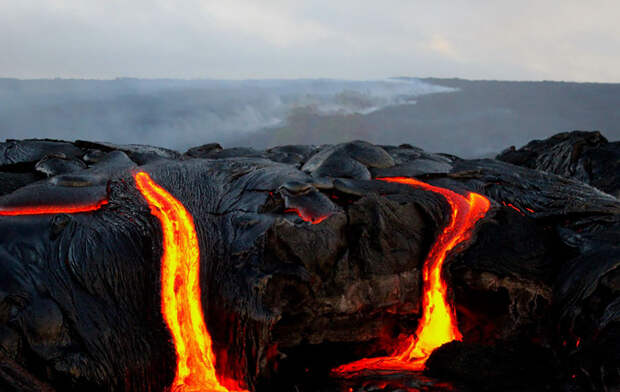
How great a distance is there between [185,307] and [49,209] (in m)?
1.75

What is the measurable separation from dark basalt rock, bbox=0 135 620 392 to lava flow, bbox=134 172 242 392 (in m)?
0.09

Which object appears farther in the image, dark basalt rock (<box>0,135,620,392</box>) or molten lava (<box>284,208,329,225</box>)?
molten lava (<box>284,208,329,225</box>)

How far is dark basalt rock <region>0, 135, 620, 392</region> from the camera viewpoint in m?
4.07

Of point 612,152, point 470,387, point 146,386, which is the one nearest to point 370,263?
point 470,387

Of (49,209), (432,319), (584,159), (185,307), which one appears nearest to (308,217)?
(185,307)

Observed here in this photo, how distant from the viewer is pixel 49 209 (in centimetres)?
487

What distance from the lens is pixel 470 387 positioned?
4.08m

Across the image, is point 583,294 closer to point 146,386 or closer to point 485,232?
point 485,232

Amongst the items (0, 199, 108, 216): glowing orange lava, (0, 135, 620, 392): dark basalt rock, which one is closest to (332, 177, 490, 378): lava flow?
(0, 135, 620, 392): dark basalt rock

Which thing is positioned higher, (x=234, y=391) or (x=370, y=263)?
(x=370, y=263)

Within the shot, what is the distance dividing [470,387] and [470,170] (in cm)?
319

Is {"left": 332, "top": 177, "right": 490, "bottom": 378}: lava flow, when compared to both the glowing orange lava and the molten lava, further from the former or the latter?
the glowing orange lava

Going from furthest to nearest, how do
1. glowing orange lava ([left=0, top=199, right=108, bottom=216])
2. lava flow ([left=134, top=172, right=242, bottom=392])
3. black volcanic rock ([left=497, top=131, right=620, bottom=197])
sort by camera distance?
black volcanic rock ([left=497, top=131, right=620, bottom=197]) → glowing orange lava ([left=0, top=199, right=108, bottom=216]) → lava flow ([left=134, top=172, right=242, bottom=392])

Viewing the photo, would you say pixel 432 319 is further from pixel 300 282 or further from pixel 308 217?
pixel 308 217
